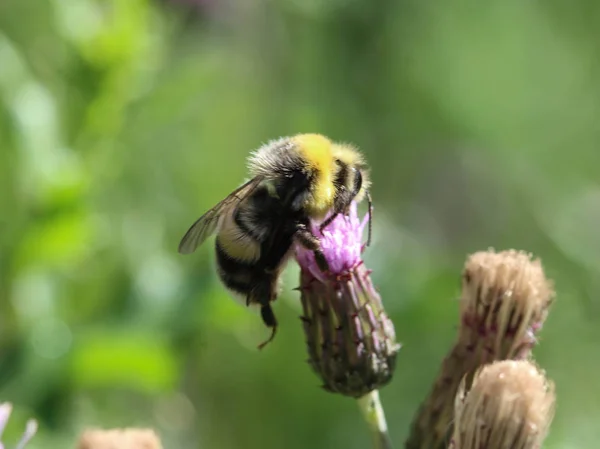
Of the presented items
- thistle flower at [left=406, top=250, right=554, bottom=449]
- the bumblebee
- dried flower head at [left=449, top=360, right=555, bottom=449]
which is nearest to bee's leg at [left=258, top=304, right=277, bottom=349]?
the bumblebee

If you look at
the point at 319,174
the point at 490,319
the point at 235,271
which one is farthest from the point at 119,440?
the point at 490,319

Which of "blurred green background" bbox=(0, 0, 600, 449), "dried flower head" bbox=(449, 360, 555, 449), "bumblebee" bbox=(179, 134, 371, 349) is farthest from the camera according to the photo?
"blurred green background" bbox=(0, 0, 600, 449)

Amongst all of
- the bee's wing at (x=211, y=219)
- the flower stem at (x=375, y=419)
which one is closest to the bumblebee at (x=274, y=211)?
the bee's wing at (x=211, y=219)

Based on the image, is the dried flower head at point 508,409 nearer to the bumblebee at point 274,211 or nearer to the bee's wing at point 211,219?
the bumblebee at point 274,211

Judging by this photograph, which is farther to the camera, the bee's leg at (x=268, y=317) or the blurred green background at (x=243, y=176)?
the blurred green background at (x=243, y=176)

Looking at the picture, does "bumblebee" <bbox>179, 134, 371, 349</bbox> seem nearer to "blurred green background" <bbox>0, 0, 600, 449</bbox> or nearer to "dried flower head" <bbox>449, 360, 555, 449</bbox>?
"dried flower head" <bbox>449, 360, 555, 449</bbox>

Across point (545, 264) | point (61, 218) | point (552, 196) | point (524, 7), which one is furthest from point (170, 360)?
point (524, 7)
